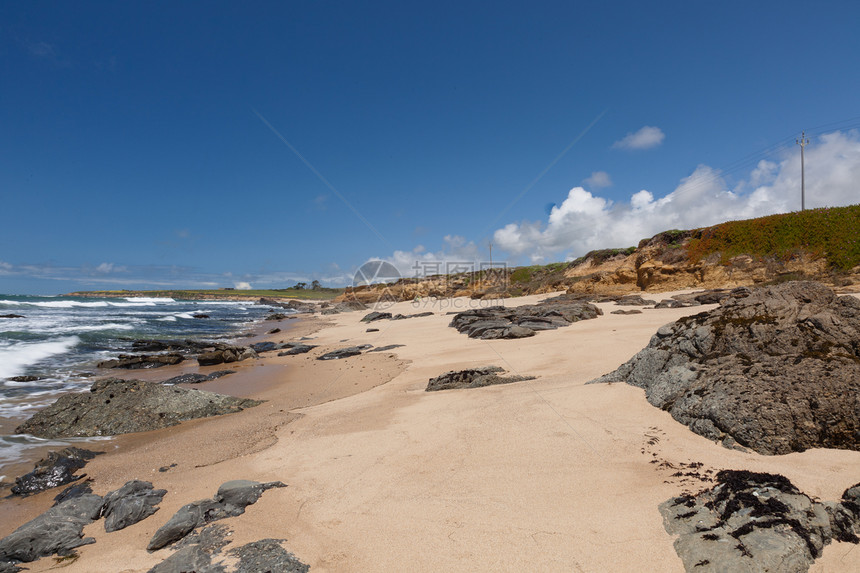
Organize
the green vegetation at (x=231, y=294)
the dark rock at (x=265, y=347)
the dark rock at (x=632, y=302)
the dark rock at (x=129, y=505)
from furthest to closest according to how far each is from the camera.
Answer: the green vegetation at (x=231, y=294)
the dark rock at (x=632, y=302)
the dark rock at (x=265, y=347)
the dark rock at (x=129, y=505)

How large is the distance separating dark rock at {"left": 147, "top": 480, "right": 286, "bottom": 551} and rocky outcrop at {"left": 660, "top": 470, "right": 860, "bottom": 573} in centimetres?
331

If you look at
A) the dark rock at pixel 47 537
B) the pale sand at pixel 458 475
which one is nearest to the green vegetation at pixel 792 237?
the pale sand at pixel 458 475

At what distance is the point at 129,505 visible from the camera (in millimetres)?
3721

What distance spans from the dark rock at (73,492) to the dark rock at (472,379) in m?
4.77

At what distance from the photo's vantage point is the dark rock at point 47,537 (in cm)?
315

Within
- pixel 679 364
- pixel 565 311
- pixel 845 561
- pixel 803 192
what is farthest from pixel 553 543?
pixel 803 192

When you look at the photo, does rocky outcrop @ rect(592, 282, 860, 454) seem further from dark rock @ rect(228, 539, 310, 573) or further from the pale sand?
dark rock @ rect(228, 539, 310, 573)

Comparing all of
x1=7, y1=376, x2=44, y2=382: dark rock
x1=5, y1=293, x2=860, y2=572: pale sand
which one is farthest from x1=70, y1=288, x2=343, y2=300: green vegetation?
x1=5, y1=293, x2=860, y2=572: pale sand

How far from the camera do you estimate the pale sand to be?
2.55 m

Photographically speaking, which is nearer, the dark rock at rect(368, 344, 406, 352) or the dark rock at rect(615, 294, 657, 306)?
the dark rock at rect(368, 344, 406, 352)

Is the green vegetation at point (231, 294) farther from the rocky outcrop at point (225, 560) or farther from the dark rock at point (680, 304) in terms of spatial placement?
the rocky outcrop at point (225, 560)

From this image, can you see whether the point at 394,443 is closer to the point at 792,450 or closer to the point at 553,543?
the point at 553,543

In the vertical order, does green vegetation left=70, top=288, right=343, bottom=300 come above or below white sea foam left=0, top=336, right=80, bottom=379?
above

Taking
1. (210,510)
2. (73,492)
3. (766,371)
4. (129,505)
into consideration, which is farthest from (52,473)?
(766,371)
